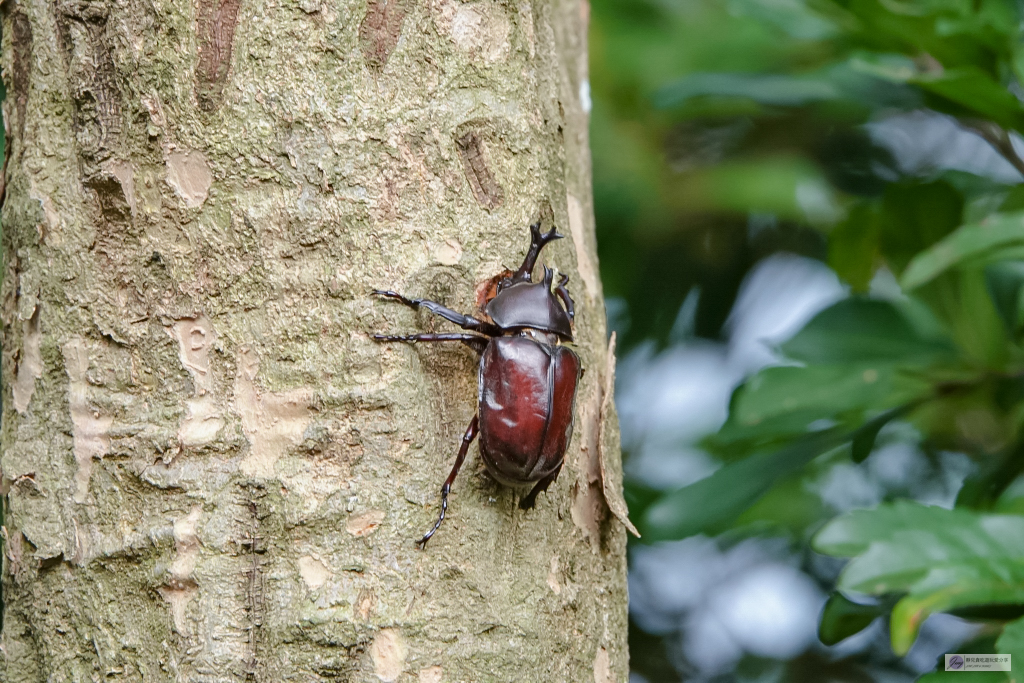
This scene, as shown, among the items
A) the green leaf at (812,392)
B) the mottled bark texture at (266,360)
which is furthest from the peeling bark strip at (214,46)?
the green leaf at (812,392)

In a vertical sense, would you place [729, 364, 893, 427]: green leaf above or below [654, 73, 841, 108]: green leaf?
below

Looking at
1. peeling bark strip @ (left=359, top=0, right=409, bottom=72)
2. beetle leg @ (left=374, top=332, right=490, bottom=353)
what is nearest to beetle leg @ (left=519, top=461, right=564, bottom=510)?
beetle leg @ (left=374, top=332, right=490, bottom=353)

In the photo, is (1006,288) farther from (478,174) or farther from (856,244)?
(478,174)

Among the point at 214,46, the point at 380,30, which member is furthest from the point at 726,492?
the point at 214,46

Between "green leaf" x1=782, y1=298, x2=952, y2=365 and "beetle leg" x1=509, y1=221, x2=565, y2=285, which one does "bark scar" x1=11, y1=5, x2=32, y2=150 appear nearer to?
"beetle leg" x1=509, y1=221, x2=565, y2=285

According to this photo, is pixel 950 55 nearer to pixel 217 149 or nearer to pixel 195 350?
pixel 217 149

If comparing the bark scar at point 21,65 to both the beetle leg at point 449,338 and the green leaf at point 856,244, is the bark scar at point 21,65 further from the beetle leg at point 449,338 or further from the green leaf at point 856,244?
the green leaf at point 856,244
